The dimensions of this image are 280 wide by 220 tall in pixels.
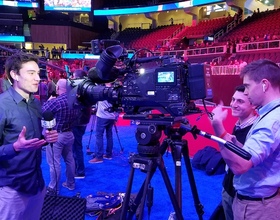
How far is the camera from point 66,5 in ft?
74.2

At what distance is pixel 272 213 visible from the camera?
1455 millimetres

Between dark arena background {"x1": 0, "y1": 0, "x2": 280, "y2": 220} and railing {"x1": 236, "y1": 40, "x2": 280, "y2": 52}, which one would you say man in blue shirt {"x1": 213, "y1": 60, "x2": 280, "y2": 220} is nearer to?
dark arena background {"x1": 0, "y1": 0, "x2": 280, "y2": 220}

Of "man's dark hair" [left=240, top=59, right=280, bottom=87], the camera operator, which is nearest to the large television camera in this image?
"man's dark hair" [left=240, top=59, right=280, bottom=87]

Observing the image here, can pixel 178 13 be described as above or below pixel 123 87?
above

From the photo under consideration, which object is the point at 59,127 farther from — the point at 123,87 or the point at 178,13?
the point at 178,13

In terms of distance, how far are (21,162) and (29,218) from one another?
38cm

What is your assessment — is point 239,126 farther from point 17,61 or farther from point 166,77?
point 17,61

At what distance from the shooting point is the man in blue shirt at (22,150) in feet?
5.67

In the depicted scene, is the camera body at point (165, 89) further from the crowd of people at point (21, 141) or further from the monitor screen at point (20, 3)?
the monitor screen at point (20, 3)

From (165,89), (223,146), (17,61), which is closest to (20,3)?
(17,61)

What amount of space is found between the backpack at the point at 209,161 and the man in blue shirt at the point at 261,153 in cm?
283

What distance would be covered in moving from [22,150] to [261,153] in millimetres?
1284

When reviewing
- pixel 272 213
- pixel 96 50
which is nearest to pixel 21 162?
pixel 96 50

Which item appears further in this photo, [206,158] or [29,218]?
[206,158]
